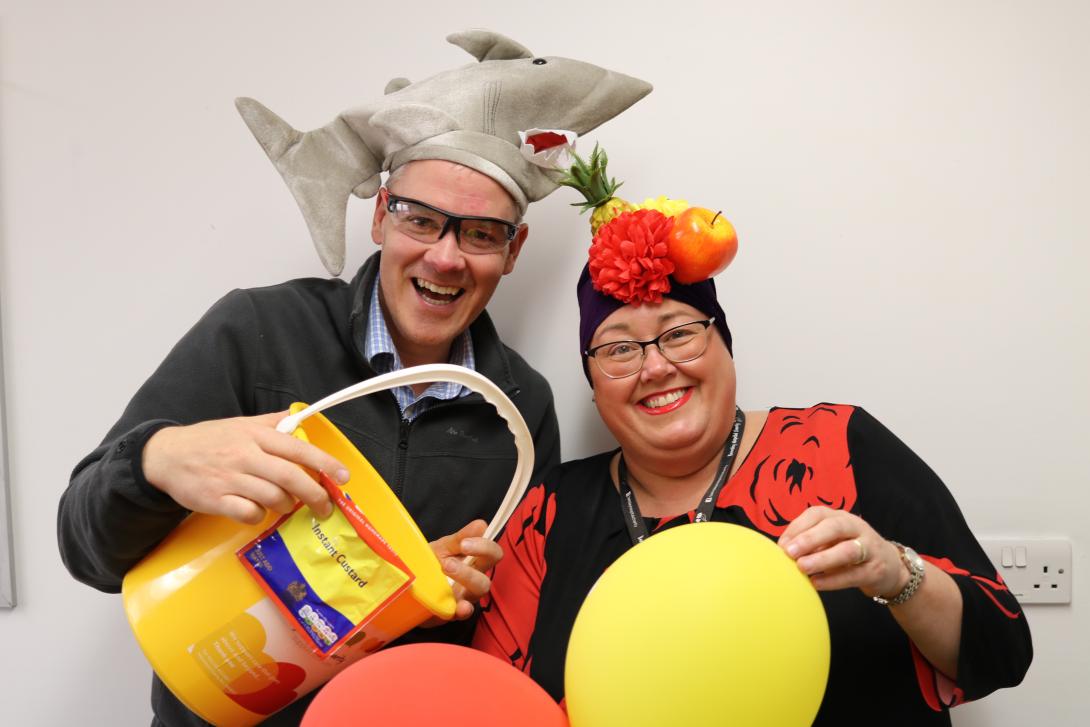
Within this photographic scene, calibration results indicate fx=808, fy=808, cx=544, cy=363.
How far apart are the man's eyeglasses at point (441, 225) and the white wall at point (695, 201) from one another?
0.98ft

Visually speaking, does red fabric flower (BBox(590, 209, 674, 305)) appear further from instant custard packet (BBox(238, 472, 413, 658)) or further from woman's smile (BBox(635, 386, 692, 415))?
instant custard packet (BBox(238, 472, 413, 658))

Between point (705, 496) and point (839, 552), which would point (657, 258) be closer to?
point (705, 496)

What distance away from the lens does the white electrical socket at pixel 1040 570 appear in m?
1.52

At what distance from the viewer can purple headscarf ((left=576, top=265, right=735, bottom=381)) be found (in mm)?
1272

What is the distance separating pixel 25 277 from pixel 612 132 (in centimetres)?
125

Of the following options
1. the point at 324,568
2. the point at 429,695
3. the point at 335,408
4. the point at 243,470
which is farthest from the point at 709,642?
the point at 335,408

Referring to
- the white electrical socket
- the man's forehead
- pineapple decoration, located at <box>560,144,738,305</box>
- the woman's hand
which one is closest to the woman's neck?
pineapple decoration, located at <box>560,144,738,305</box>

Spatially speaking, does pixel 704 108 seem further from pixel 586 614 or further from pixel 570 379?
pixel 586 614

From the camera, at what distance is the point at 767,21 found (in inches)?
62.3

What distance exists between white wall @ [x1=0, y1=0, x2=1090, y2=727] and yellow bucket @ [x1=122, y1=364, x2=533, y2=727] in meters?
0.71

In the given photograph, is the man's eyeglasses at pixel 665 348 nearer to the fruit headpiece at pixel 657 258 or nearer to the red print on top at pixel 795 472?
the fruit headpiece at pixel 657 258

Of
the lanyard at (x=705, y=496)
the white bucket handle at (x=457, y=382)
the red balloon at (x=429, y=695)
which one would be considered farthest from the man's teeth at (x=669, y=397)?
the red balloon at (x=429, y=695)

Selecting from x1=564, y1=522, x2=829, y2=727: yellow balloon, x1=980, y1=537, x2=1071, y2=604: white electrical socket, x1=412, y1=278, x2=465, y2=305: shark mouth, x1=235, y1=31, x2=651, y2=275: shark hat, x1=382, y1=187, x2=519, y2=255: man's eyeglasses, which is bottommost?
x1=980, y1=537, x2=1071, y2=604: white electrical socket

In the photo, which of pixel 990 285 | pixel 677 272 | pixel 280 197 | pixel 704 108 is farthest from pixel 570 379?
pixel 990 285
